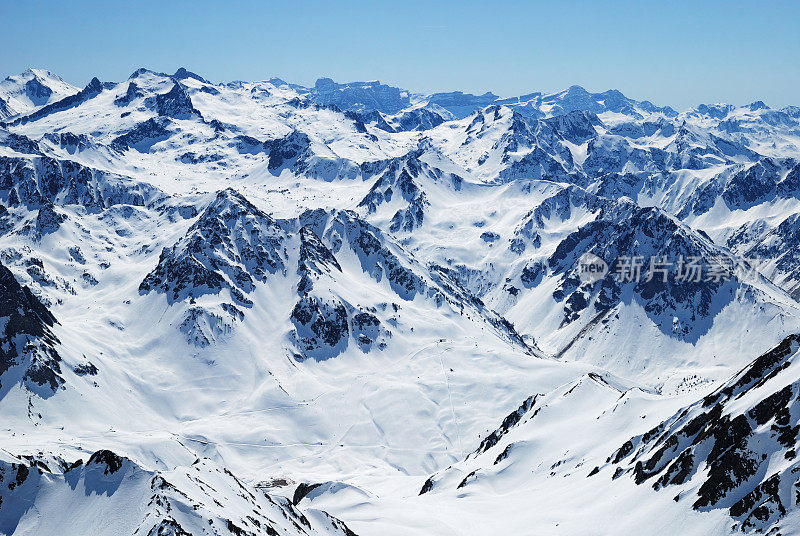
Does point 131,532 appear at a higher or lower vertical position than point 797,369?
lower

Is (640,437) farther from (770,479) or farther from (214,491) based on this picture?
(214,491)

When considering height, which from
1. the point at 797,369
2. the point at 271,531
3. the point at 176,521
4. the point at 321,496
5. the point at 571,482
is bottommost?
the point at 321,496

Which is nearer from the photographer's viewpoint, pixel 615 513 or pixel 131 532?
pixel 131 532

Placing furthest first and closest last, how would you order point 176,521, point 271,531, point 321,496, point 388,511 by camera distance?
point 321,496 → point 388,511 → point 271,531 → point 176,521

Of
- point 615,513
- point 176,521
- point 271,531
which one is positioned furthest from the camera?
point 615,513

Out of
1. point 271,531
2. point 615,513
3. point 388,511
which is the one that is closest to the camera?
point 271,531

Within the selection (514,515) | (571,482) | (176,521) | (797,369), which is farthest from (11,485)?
(797,369)

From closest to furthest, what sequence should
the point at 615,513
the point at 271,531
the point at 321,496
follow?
the point at 271,531 → the point at 615,513 → the point at 321,496

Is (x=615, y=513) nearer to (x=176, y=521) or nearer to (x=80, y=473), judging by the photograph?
(x=176, y=521)

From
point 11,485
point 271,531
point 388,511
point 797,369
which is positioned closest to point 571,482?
point 388,511
